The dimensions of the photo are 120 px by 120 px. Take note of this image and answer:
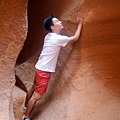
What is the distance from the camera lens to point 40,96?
1938mm

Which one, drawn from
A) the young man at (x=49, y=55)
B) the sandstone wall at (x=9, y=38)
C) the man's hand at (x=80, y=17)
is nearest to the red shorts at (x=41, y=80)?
the young man at (x=49, y=55)

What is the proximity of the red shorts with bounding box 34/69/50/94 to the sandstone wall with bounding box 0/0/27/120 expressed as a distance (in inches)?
7.4

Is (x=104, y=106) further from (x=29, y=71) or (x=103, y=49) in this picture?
(x=29, y=71)

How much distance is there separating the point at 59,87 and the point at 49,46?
250mm

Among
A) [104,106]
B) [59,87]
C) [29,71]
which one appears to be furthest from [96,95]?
[29,71]

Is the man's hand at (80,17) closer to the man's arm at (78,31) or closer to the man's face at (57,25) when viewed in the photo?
the man's arm at (78,31)

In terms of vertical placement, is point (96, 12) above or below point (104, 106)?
above

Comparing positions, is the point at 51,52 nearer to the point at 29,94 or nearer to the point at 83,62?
the point at 83,62

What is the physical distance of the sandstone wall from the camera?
1737 millimetres

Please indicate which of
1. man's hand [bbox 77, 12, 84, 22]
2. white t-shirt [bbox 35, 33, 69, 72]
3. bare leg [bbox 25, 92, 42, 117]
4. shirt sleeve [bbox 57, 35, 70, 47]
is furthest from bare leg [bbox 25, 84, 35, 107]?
man's hand [bbox 77, 12, 84, 22]

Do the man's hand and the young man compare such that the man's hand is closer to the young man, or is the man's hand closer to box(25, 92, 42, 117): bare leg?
the young man

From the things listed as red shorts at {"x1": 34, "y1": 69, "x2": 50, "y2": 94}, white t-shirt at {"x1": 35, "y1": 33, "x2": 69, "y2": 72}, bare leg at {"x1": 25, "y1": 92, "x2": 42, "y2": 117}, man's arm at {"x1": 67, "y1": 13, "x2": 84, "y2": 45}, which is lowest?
bare leg at {"x1": 25, "y1": 92, "x2": 42, "y2": 117}

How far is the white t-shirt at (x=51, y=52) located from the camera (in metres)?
1.87

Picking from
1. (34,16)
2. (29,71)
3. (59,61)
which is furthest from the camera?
(34,16)
